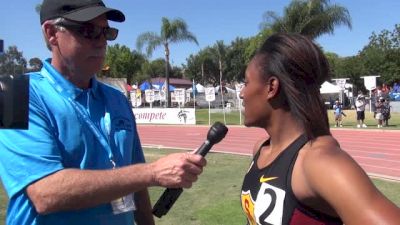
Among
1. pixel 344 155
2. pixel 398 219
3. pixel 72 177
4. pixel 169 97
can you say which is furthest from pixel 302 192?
pixel 169 97

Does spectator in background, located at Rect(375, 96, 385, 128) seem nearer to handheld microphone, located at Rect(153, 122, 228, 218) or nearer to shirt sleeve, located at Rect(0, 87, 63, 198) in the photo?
handheld microphone, located at Rect(153, 122, 228, 218)

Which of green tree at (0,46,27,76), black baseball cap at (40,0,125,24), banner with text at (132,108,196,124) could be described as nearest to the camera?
green tree at (0,46,27,76)

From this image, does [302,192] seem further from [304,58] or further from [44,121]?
[44,121]

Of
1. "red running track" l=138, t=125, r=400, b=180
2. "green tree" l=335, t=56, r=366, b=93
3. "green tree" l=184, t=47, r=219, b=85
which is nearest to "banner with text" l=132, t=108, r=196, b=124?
"red running track" l=138, t=125, r=400, b=180

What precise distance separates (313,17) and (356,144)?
61.3ft

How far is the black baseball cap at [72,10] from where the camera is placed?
2357 mm

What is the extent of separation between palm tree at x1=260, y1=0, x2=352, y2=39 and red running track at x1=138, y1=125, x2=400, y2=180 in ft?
41.1

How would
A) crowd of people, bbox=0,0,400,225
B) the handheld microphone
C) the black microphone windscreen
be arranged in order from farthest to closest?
the black microphone windscreen → the handheld microphone → crowd of people, bbox=0,0,400,225

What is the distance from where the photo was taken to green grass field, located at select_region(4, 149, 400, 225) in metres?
7.04

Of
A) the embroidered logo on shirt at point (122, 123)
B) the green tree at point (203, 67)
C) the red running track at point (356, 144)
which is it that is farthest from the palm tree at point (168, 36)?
the green tree at point (203, 67)

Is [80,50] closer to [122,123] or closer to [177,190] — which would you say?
[122,123]

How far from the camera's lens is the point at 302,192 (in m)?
1.96

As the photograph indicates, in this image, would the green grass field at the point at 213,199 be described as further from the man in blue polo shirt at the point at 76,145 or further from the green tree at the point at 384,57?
the green tree at the point at 384,57

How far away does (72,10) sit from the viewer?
93.3 inches
